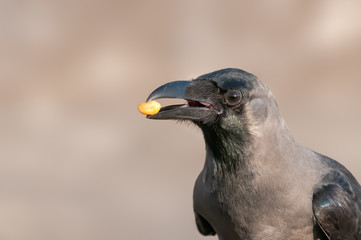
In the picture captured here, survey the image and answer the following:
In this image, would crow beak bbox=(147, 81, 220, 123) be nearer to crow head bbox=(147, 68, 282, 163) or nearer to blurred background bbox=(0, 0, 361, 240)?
crow head bbox=(147, 68, 282, 163)

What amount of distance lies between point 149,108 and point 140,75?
Answer: 6458mm

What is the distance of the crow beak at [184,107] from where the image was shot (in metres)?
3.76

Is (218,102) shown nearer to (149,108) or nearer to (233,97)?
(233,97)

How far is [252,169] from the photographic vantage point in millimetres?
3896

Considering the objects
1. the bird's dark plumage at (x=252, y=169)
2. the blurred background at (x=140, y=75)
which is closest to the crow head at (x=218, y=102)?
the bird's dark plumage at (x=252, y=169)

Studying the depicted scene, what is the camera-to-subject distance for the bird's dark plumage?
381 cm

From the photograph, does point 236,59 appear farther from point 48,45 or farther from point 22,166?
point 22,166

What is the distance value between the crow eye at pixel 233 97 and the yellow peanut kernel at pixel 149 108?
0.40 metres

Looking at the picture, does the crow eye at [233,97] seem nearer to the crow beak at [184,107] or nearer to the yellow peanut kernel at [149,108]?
the crow beak at [184,107]

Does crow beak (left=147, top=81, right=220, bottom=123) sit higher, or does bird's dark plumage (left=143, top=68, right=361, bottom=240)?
crow beak (left=147, top=81, right=220, bottom=123)

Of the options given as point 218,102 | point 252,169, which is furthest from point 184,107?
point 252,169

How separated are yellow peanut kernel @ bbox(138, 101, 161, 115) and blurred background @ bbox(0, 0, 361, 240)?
526 cm

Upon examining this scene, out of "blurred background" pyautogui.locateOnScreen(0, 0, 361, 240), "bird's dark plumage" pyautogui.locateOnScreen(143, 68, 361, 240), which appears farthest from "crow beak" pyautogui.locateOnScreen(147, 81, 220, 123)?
"blurred background" pyautogui.locateOnScreen(0, 0, 361, 240)

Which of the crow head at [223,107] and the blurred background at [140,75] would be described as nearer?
the crow head at [223,107]
